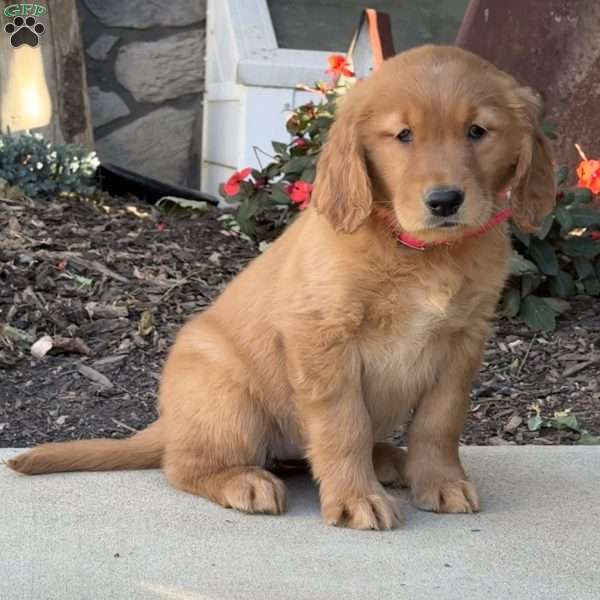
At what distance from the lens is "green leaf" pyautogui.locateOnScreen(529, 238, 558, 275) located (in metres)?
Answer: 4.81

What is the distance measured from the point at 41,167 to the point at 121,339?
1899 mm

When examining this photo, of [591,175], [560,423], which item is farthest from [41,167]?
[560,423]

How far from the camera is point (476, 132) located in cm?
272

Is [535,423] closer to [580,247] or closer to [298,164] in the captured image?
[580,247]

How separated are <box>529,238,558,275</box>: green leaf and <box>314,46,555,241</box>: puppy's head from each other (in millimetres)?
1903

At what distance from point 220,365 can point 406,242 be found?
663mm

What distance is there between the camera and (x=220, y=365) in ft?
10.1

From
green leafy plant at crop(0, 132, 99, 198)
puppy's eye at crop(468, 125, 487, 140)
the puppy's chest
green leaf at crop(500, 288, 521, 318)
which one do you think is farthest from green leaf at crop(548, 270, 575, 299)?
green leafy plant at crop(0, 132, 99, 198)

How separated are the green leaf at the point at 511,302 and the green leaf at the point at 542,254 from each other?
6.3 inches

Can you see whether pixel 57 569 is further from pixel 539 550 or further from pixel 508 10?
pixel 508 10

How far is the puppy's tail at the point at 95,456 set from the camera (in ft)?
10.2

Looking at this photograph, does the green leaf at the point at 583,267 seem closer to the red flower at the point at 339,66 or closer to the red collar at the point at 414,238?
the red flower at the point at 339,66

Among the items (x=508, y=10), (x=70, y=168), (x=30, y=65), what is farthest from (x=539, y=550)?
(x=30, y=65)

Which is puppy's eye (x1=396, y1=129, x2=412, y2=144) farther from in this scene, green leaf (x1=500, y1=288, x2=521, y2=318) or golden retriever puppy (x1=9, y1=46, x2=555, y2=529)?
green leaf (x1=500, y1=288, x2=521, y2=318)
